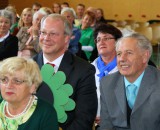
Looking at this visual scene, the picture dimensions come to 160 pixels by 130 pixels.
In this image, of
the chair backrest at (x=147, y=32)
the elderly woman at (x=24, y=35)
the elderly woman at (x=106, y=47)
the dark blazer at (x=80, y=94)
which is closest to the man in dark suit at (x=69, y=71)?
the dark blazer at (x=80, y=94)

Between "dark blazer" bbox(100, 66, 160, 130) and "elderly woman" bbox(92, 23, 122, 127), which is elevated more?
"elderly woman" bbox(92, 23, 122, 127)

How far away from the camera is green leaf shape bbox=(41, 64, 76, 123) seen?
2.63 meters

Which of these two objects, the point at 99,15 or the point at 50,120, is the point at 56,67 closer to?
the point at 50,120

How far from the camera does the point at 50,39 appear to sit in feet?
9.20

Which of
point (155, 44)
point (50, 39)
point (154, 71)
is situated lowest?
point (155, 44)

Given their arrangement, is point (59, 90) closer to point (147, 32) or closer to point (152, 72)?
point (152, 72)

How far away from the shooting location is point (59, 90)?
2.65 m

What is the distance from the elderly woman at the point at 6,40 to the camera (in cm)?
476

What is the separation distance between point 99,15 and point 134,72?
6437 millimetres

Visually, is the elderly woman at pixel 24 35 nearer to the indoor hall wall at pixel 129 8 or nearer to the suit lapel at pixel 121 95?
the suit lapel at pixel 121 95

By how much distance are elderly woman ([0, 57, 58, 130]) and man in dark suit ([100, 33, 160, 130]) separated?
566mm

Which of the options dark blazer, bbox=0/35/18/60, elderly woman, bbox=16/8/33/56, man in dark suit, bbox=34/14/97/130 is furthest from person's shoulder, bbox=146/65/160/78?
elderly woman, bbox=16/8/33/56

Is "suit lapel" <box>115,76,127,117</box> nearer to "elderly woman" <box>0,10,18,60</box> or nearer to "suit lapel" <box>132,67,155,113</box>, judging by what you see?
"suit lapel" <box>132,67,155,113</box>

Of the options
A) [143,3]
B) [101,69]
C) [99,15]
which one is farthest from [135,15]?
[101,69]
